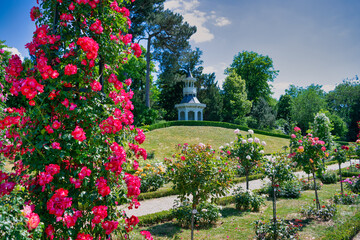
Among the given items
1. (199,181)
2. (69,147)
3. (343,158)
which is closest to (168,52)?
(343,158)

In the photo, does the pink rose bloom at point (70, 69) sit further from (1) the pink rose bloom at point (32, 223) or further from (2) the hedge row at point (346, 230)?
(2) the hedge row at point (346, 230)

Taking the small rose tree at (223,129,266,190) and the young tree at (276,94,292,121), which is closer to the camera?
the small rose tree at (223,129,266,190)

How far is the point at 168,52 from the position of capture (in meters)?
27.3

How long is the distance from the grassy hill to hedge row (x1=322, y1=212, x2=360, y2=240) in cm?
1469

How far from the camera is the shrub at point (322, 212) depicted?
679 cm

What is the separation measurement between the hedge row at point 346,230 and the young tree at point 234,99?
3195cm

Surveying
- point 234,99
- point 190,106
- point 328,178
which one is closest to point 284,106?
point 234,99

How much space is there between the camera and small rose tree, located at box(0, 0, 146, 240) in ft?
8.84

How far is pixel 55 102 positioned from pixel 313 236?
20.8 feet

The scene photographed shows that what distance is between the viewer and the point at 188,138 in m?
24.8

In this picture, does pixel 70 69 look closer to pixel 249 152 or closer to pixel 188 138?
pixel 249 152

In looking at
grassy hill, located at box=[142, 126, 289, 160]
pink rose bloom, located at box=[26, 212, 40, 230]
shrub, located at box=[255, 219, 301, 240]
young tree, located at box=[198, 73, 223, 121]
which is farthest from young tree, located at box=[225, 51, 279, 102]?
pink rose bloom, located at box=[26, 212, 40, 230]

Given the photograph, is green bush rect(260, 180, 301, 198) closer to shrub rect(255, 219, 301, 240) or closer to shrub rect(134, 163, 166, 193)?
shrub rect(255, 219, 301, 240)

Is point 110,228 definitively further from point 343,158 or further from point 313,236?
point 343,158
